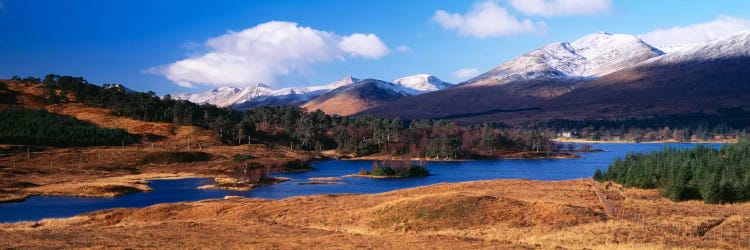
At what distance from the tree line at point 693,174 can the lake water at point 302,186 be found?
24427mm

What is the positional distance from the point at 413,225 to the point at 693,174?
36.5 metres

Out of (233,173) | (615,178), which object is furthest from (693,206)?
(233,173)

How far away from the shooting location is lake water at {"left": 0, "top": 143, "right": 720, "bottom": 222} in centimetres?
8194

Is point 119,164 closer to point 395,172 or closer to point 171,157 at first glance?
point 171,157

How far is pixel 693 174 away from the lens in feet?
229

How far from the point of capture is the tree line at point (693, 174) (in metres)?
62.8

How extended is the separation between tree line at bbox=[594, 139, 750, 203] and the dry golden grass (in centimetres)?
291

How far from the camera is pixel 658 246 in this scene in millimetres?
37906

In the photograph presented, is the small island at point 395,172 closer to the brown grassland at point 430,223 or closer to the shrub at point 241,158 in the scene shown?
the shrub at point 241,158

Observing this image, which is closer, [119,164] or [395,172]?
[395,172]

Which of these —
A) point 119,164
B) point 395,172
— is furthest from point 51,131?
point 395,172

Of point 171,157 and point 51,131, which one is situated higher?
point 51,131


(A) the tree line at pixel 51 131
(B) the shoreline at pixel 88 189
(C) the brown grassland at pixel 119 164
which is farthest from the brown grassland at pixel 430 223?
(A) the tree line at pixel 51 131

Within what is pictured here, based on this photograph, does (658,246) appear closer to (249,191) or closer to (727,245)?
(727,245)
